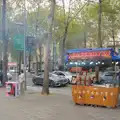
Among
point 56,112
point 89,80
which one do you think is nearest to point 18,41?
point 89,80

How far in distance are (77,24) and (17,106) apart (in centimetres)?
4072

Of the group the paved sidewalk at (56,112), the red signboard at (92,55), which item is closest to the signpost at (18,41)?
the paved sidewalk at (56,112)

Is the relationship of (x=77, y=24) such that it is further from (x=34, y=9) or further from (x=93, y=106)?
(x=93, y=106)

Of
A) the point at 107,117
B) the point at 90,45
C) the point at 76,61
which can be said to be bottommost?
the point at 107,117

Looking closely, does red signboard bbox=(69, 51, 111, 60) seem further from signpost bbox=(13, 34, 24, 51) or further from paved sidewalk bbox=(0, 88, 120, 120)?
signpost bbox=(13, 34, 24, 51)

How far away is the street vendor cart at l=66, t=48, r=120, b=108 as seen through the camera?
53.2 ft

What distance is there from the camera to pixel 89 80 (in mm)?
17219

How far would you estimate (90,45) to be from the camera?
2817 inches

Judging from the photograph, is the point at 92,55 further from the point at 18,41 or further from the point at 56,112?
the point at 18,41

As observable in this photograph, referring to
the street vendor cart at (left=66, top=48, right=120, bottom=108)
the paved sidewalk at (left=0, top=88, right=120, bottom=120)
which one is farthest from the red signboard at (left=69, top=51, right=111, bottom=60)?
the paved sidewalk at (left=0, top=88, right=120, bottom=120)

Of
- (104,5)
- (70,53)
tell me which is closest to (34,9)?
(104,5)

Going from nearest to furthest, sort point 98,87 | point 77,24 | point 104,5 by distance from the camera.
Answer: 1. point 98,87
2. point 104,5
3. point 77,24

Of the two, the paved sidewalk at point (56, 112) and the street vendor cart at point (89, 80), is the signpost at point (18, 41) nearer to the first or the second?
the street vendor cart at point (89, 80)

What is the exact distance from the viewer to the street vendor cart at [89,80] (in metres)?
16.2
